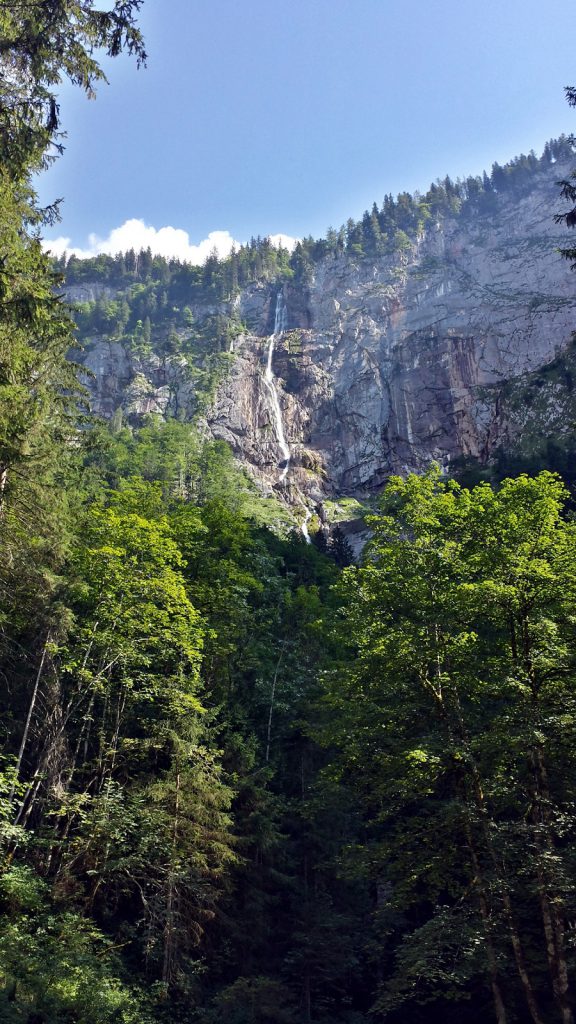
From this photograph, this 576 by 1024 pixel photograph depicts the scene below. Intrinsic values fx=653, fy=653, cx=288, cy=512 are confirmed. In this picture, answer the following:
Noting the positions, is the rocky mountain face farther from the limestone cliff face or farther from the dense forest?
the dense forest

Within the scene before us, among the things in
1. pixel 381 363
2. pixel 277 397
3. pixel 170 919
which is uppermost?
pixel 381 363

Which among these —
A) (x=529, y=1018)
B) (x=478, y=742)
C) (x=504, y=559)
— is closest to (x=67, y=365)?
(x=504, y=559)

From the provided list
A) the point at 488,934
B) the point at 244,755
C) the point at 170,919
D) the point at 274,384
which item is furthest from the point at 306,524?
the point at 488,934

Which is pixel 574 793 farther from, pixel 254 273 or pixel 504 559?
pixel 254 273

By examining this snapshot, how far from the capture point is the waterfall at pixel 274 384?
8569cm

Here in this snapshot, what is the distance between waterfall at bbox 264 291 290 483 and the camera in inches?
3374

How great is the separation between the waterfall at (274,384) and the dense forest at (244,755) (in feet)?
208

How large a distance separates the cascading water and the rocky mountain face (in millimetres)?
653

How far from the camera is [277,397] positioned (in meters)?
92.3

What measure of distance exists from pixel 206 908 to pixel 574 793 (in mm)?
9738

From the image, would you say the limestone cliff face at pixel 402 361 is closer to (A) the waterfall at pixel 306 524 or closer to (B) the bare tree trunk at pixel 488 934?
(A) the waterfall at pixel 306 524

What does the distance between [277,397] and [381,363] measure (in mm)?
15305

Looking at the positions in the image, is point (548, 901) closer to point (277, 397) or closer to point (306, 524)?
point (306, 524)

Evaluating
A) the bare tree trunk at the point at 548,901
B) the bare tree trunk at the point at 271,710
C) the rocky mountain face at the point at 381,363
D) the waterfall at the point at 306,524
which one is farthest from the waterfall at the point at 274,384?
the bare tree trunk at the point at 548,901
